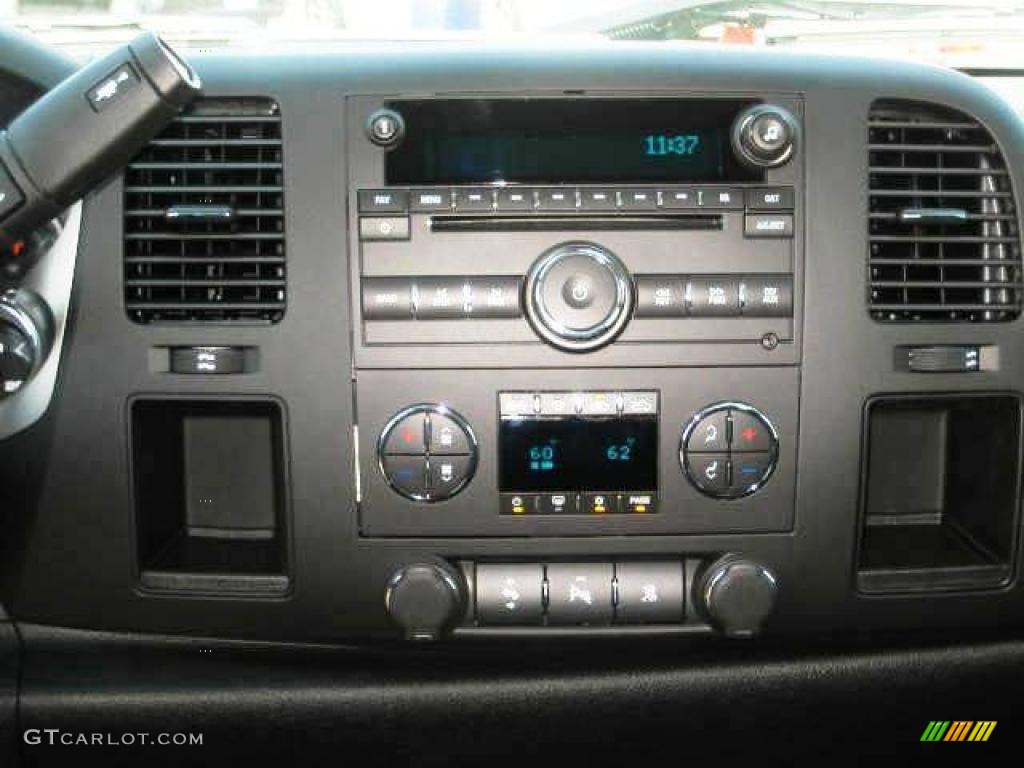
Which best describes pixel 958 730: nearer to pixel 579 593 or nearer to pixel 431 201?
pixel 579 593

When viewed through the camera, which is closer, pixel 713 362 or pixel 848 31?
pixel 713 362

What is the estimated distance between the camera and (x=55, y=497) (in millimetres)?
1574

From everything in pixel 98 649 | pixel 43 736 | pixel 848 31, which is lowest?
pixel 43 736

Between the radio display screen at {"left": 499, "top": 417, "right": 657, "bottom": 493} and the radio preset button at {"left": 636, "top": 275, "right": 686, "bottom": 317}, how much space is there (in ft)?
0.50

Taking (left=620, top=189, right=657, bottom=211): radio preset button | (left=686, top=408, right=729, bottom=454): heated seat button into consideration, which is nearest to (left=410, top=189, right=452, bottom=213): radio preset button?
(left=620, top=189, right=657, bottom=211): radio preset button

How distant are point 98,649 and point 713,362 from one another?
97 cm

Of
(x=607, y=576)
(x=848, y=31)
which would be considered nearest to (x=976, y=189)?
(x=848, y=31)

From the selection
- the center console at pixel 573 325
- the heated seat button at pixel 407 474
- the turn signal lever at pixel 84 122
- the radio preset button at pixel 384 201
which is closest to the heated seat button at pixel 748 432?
the center console at pixel 573 325

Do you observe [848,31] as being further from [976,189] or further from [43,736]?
[43,736]

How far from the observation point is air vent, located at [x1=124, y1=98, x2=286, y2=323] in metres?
1.50

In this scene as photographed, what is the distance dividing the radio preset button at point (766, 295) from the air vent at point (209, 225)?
61cm

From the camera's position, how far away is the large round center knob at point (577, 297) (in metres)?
→ 1.48

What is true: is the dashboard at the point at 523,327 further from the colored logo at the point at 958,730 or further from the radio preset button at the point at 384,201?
the colored logo at the point at 958,730

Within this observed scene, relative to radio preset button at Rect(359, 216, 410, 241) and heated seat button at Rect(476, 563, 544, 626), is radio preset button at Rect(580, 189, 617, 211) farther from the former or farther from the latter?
heated seat button at Rect(476, 563, 544, 626)
